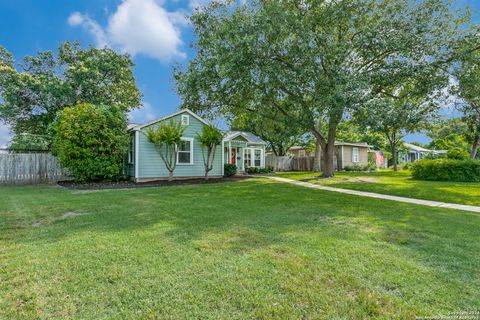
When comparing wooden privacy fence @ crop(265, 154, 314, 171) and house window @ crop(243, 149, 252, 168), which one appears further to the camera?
wooden privacy fence @ crop(265, 154, 314, 171)

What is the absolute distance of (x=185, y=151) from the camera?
15.1 meters

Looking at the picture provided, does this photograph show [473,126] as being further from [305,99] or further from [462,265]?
[462,265]

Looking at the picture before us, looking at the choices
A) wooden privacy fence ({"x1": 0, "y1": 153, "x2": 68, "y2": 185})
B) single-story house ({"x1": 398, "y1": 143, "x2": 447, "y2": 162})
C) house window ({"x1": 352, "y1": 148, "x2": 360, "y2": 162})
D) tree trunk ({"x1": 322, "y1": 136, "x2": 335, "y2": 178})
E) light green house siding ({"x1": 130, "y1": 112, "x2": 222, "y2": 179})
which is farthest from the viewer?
single-story house ({"x1": 398, "y1": 143, "x2": 447, "y2": 162})

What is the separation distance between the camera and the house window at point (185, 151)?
15.0m

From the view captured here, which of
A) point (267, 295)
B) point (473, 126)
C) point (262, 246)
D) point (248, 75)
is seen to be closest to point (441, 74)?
point (248, 75)

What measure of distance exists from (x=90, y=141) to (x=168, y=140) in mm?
3513

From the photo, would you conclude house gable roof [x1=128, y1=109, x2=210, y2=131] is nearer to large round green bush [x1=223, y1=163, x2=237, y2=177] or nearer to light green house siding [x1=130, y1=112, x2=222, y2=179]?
light green house siding [x1=130, y1=112, x2=222, y2=179]

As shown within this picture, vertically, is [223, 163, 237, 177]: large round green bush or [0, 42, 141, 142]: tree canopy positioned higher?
[0, 42, 141, 142]: tree canopy

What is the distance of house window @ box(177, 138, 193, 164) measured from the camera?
14961 millimetres

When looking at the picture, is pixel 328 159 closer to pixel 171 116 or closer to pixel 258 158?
pixel 258 158

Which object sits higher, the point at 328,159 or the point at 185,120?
the point at 185,120

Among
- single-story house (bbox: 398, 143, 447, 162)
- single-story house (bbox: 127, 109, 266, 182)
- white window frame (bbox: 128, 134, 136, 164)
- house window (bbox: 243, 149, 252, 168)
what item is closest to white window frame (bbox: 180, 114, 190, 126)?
single-story house (bbox: 127, 109, 266, 182)

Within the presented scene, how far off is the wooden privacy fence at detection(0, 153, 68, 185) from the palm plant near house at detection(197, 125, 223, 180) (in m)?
7.71

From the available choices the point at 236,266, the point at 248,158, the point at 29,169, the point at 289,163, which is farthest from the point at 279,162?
the point at 236,266
